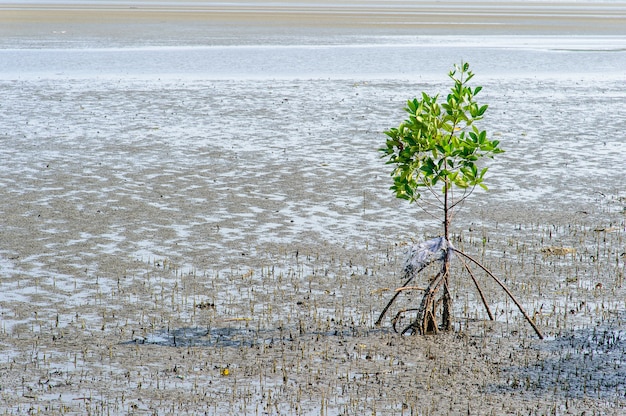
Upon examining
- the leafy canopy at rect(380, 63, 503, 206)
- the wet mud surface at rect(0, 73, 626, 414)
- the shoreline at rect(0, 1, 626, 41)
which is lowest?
the wet mud surface at rect(0, 73, 626, 414)

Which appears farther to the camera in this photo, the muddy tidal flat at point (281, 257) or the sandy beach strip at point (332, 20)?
the sandy beach strip at point (332, 20)

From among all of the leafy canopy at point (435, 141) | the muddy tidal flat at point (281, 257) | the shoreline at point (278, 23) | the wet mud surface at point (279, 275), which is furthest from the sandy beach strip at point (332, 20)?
the leafy canopy at point (435, 141)

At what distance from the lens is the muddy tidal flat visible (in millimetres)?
7957

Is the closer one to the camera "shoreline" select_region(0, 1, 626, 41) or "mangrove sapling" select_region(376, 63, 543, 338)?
"mangrove sapling" select_region(376, 63, 543, 338)

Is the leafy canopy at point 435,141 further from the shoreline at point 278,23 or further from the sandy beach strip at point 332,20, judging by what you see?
the sandy beach strip at point 332,20

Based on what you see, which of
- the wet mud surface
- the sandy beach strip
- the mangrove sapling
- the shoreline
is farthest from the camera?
the sandy beach strip

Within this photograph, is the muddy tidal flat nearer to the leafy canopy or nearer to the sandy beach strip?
the leafy canopy

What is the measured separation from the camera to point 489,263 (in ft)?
38.1

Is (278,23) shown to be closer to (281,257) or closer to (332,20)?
(332,20)

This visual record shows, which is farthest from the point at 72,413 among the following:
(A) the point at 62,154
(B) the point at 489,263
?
(A) the point at 62,154

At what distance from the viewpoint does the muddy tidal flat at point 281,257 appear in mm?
7957

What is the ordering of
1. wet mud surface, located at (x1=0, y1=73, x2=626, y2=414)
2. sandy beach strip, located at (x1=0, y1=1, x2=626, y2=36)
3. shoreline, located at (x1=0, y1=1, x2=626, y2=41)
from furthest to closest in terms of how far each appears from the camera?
sandy beach strip, located at (x1=0, y1=1, x2=626, y2=36) → shoreline, located at (x1=0, y1=1, x2=626, y2=41) → wet mud surface, located at (x1=0, y1=73, x2=626, y2=414)

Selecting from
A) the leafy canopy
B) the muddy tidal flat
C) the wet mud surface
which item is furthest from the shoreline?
the leafy canopy

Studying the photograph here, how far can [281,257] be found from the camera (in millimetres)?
11820
